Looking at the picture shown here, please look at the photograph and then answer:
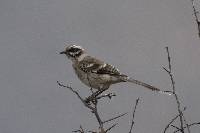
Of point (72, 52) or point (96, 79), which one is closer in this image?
point (96, 79)

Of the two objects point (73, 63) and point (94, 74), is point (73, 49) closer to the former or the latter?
point (73, 63)

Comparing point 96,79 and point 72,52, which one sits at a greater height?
point 72,52

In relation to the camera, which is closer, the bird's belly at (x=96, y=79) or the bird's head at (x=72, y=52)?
the bird's belly at (x=96, y=79)

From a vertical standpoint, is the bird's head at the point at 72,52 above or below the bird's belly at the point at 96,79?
above

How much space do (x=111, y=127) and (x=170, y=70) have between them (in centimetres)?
118

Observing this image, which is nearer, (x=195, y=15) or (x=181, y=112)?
(x=181, y=112)

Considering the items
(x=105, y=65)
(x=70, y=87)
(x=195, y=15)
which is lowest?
(x=70, y=87)

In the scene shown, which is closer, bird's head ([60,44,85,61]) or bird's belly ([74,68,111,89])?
bird's belly ([74,68,111,89])

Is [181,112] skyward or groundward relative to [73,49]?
groundward

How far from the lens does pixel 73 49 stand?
1247 cm

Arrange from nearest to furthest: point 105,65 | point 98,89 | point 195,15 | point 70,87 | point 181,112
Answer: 1. point 181,112
2. point 195,15
3. point 70,87
4. point 98,89
5. point 105,65

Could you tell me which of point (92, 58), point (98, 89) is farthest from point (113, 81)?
point (92, 58)

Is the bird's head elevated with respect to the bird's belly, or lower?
elevated

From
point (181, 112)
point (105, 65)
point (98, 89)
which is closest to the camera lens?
point (181, 112)
